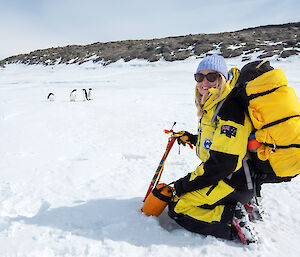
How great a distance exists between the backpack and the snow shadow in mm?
747

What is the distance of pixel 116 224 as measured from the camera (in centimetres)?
188

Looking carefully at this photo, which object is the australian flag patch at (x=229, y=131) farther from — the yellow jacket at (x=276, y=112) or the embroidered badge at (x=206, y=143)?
the embroidered badge at (x=206, y=143)

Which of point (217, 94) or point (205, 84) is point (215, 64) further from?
point (217, 94)

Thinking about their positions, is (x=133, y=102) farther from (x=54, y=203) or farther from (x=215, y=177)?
(x=215, y=177)

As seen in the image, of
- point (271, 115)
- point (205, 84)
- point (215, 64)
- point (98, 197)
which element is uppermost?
point (215, 64)

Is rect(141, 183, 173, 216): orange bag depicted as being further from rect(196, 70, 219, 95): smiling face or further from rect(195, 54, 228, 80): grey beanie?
rect(195, 54, 228, 80): grey beanie

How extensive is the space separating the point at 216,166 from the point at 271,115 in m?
0.47

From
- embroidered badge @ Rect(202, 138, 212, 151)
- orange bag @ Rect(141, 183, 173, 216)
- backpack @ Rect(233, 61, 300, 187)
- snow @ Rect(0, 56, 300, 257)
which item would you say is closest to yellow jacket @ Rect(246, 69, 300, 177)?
backpack @ Rect(233, 61, 300, 187)

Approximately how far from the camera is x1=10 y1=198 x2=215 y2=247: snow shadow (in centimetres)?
175

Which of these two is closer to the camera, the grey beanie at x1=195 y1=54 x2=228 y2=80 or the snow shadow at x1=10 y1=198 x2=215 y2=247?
the snow shadow at x1=10 y1=198 x2=215 y2=247

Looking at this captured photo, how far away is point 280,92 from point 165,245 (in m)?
1.28

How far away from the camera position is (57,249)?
1.61 meters

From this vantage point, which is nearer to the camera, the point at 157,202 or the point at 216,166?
the point at 216,166

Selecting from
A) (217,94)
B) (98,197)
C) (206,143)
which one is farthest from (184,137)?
(98,197)
